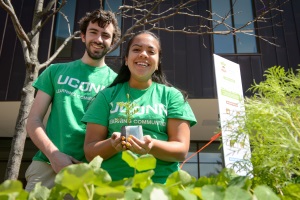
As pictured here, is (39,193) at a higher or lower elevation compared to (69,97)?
lower

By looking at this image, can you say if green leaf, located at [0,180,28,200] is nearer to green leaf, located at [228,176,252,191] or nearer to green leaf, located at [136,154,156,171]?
green leaf, located at [136,154,156,171]

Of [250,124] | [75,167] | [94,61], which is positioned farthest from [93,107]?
[75,167]

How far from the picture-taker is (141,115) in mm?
1436

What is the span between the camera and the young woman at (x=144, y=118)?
1355 millimetres

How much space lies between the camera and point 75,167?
399mm

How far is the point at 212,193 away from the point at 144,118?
3.41 feet

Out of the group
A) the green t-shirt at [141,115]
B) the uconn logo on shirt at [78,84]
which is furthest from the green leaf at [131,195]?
the uconn logo on shirt at [78,84]

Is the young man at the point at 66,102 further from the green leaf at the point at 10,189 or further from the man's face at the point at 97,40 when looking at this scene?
the green leaf at the point at 10,189

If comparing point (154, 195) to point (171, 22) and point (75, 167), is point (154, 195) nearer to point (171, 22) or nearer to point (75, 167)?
point (75, 167)

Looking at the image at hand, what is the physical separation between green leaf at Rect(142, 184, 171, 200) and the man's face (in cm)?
160

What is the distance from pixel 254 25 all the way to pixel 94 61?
7.38 m

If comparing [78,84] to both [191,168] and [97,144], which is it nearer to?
[97,144]

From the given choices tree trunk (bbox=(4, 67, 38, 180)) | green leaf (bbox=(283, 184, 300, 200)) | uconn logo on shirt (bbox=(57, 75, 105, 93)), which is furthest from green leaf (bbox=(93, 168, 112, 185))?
tree trunk (bbox=(4, 67, 38, 180))

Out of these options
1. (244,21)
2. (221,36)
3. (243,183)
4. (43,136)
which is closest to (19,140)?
(43,136)
